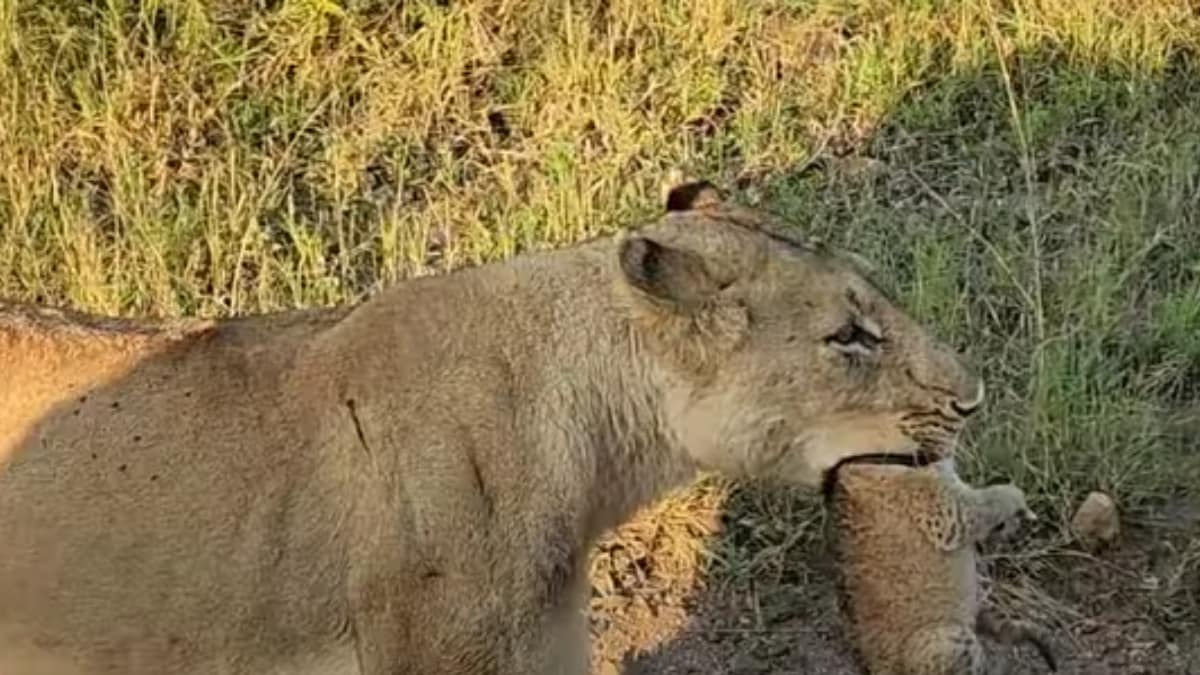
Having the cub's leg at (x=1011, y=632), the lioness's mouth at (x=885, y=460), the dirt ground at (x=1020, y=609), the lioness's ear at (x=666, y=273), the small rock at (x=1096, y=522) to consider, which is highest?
the lioness's ear at (x=666, y=273)

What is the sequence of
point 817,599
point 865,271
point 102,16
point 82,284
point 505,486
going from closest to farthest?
point 505,486 < point 865,271 < point 817,599 < point 82,284 < point 102,16

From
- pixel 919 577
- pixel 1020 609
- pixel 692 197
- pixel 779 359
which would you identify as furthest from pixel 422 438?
pixel 1020 609

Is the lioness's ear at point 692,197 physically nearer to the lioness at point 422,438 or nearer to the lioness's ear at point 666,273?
the lioness at point 422,438

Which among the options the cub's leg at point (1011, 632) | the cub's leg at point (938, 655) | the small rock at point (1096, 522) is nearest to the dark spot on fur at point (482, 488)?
the cub's leg at point (938, 655)

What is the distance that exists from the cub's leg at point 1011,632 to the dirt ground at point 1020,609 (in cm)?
32

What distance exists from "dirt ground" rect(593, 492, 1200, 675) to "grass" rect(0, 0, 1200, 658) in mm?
229

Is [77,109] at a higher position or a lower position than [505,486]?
lower

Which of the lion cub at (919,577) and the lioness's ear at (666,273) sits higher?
the lioness's ear at (666,273)

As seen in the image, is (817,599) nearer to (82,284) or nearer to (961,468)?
(961,468)

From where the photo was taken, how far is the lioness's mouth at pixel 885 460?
13.5 ft

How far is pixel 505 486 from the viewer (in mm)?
3812

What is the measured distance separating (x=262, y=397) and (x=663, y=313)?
2.15ft

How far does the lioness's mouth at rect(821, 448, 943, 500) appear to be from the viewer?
162 inches

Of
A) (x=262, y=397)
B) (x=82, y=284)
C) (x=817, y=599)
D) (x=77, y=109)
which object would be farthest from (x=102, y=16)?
(x=262, y=397)
